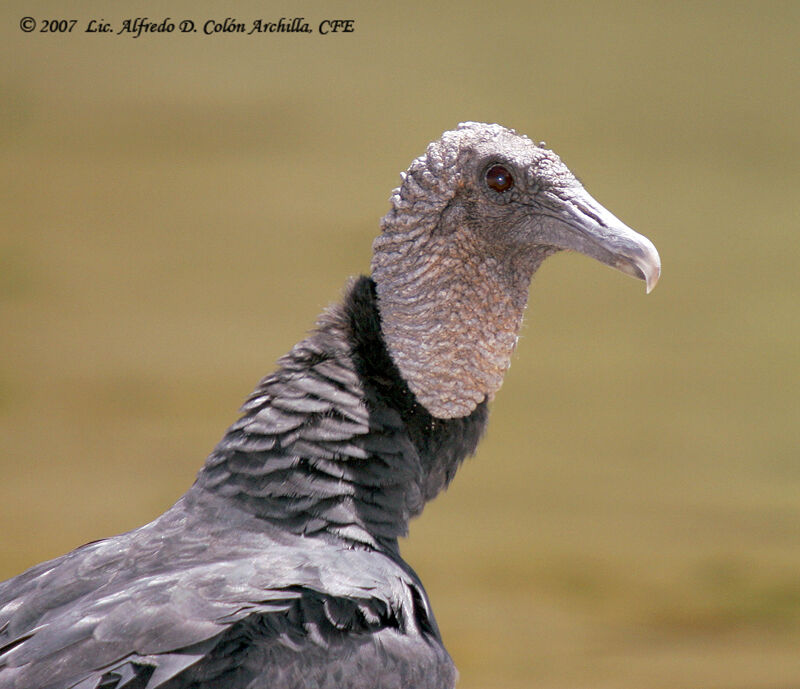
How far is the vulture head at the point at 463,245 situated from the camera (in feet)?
8.07

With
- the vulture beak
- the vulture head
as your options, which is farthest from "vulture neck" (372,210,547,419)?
the vulture beak

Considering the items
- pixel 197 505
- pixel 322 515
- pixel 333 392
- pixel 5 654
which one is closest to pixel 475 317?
pixel 333 392

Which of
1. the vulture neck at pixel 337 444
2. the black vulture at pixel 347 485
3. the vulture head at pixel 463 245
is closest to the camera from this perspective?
the black vulture at pixel 347 485

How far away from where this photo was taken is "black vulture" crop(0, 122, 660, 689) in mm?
2043

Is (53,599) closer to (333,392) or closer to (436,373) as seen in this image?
(333,392)

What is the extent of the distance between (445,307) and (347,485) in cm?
42

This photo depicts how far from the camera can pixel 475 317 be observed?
248cm

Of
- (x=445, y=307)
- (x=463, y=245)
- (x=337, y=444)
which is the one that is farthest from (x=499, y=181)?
(x=337, y=444)

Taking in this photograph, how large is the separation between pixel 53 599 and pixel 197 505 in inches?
12.7

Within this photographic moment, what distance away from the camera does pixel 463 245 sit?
248 centimetres

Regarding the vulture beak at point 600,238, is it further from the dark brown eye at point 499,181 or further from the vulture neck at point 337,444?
the vulture neck at point 337,444

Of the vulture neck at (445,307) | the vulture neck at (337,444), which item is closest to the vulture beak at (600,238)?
the vulture neck at (445,307)

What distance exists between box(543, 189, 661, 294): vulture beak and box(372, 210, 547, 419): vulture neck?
13 centimetres

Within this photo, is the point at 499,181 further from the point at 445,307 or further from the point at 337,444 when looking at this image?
the point at 337,444
